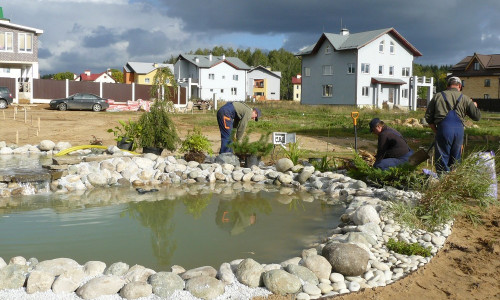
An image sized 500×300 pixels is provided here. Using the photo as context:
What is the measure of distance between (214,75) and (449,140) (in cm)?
6165

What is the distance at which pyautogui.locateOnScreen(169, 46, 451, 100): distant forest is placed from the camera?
98.8m

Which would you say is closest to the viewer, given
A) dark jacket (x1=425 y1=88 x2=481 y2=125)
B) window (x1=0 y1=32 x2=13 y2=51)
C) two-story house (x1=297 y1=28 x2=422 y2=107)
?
dark jacket (x1=425 y1=88 x2=481 y2=125)

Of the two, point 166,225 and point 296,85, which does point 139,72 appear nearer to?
point 296,85

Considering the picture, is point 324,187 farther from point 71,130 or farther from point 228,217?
point 71,130

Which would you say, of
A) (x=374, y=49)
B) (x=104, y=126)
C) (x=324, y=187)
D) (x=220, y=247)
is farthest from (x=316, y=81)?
(x=220, y=247)

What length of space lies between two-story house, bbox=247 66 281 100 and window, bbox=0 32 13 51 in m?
47.5

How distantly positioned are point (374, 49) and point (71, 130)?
37452mm

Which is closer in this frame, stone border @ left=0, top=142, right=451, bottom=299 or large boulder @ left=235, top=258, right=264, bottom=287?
stone border @ left=0, top=142, right=451, bottom=299

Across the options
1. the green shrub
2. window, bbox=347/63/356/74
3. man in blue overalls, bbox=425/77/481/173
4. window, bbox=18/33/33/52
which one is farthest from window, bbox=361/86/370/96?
man in blue overalls, bbox=425/77/481/173

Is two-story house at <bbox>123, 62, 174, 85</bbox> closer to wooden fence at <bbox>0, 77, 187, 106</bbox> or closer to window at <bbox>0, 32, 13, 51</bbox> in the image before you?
window at <bbox>0, 32, 13, 51</bbox>

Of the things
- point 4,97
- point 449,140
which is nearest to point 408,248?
point 449,140

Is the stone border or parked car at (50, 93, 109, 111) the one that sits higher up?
parked car at (50, 93, 109, 111)

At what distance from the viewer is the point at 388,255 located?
4.82 m

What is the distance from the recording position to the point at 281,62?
10881 centimetres
